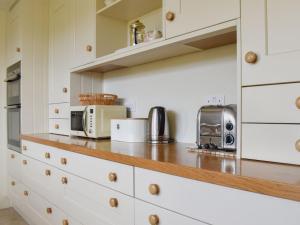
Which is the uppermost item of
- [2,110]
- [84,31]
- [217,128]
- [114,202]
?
[84,31]

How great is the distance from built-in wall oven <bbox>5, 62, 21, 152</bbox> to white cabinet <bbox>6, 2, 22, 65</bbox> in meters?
0.10

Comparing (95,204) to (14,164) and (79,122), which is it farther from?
(14,164)

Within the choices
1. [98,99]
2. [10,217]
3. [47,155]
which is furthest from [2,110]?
[98,99]

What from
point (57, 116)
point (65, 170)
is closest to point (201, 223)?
point (65, 170)

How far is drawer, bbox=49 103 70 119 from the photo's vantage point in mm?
2398

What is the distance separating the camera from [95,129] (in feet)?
6.47

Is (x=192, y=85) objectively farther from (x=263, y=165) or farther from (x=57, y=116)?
(x=57, y=116)

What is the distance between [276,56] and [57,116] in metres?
2.08

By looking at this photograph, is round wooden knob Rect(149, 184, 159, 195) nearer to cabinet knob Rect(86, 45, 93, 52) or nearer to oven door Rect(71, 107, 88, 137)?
oven door Rect(71, 107, 88, 137)

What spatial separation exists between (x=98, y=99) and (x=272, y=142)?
4.65ft

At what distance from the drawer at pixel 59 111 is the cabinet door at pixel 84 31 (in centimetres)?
41

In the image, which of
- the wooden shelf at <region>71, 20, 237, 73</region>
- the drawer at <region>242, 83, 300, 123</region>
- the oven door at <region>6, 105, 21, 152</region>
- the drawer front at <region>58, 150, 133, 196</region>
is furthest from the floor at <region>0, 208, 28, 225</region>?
the drawer at <region>242, 83, 300, 123</region>

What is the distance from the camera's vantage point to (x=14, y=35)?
2844mm

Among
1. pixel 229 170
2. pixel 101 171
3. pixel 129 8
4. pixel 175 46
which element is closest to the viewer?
pixel 229 170
